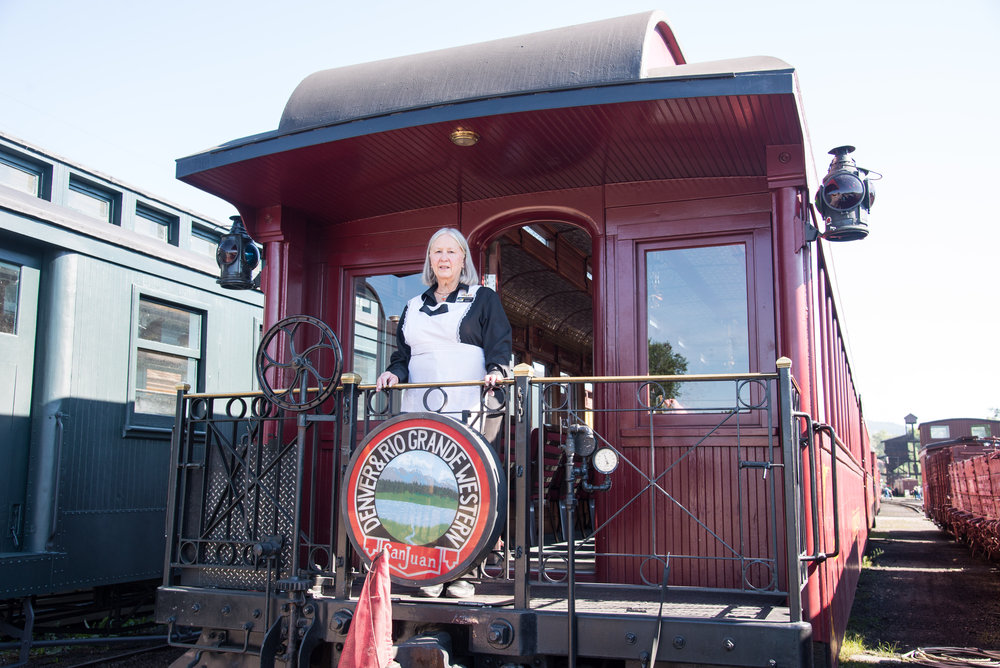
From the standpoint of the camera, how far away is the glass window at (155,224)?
7793 mm

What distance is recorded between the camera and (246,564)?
4.44 meters

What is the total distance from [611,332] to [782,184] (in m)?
1.35

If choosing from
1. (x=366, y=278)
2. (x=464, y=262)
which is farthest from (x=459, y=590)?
(x=366, y=278)

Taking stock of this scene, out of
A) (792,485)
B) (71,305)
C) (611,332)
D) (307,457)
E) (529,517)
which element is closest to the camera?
(792,485)

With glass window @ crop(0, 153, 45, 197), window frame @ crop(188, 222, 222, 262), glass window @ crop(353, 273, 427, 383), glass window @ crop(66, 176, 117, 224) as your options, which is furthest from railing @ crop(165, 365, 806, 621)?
window frame @ crop(188, 222, 222, 262)

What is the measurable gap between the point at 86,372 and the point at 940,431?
36.7 metres

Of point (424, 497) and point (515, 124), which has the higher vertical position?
point (515, 124)

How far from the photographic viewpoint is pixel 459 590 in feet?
13.1

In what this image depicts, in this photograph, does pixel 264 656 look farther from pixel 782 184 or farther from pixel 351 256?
pixel 782 184

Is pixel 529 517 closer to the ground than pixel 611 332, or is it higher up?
closer to the ground

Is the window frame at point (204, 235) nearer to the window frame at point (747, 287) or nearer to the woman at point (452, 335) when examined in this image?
the woman at point (452, 335)

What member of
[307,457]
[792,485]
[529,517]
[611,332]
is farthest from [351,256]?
[792,485]

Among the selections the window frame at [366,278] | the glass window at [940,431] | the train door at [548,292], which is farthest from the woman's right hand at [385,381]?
the glass window at [940,431]

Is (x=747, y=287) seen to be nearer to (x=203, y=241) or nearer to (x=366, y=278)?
(x=366, y=278)
